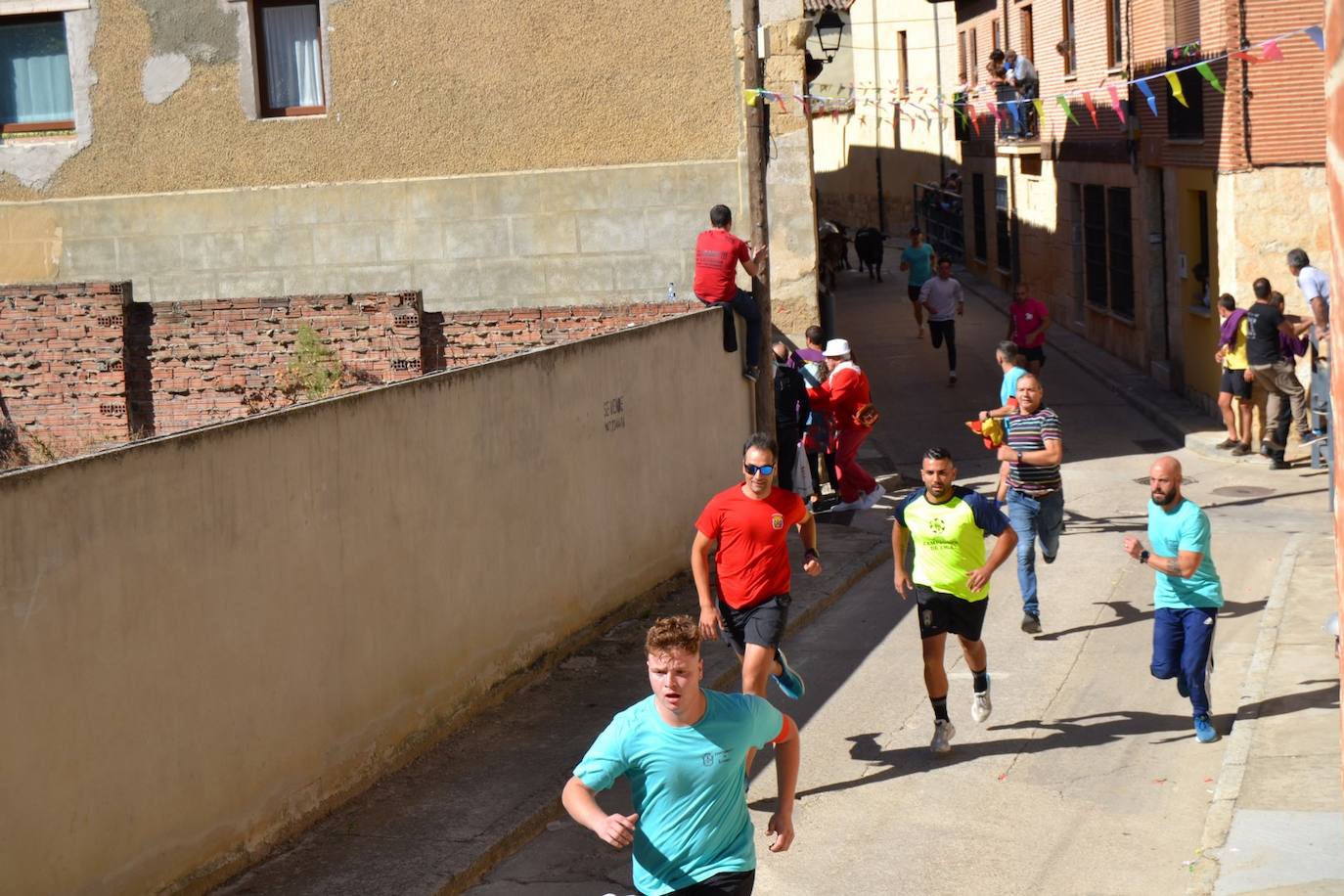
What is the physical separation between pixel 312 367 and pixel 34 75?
21.0 ft

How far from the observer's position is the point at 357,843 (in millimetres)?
8320

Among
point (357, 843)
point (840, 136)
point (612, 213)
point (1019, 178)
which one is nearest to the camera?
point (357, 843)

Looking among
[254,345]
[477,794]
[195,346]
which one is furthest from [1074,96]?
[477,794]

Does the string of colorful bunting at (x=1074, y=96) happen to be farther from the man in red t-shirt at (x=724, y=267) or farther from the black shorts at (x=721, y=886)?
the black shorts at (x=721, y=886)

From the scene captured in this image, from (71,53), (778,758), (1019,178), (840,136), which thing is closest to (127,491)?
(778,758)

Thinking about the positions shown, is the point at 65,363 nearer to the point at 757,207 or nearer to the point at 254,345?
the point at 254,345

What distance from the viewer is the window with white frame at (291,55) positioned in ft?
63.7

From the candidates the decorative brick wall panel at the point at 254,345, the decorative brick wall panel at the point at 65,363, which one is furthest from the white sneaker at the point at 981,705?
the decorative brick wall panel at the point at 65,363

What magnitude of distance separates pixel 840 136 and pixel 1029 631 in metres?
43.1

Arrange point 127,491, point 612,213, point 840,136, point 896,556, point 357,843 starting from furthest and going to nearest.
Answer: point 840,136
point 612,213
point 896,556
point 357,843
point 127,491

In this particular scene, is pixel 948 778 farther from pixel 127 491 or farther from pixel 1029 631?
pixel 127 491

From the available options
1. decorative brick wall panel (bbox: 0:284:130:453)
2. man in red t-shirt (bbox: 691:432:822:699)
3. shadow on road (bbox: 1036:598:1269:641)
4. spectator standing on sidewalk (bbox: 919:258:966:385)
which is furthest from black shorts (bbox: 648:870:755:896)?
spectator standing on sidewalk (bbox: 919:258:966:385)

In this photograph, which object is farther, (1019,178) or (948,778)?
(1019,178)

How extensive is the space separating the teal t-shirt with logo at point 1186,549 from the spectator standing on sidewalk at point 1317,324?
21.5ft
